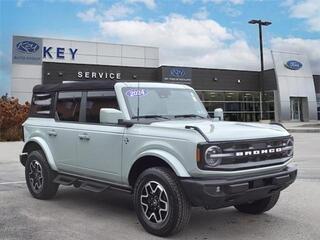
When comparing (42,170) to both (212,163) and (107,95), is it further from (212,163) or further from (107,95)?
(212,163)

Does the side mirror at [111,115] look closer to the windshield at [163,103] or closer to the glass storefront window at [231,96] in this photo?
the windshield at [163,103]

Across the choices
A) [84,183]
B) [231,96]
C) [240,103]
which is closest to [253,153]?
[84,183]

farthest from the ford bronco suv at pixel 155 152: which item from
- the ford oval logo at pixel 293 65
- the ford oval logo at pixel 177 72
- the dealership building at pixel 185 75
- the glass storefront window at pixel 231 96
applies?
the ford oval logo at pixel 293 65

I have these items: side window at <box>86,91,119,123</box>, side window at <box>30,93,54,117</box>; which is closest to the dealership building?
side window at <box>30,93,54,117</box>

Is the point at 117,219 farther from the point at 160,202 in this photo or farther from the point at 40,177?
the point at 40,177

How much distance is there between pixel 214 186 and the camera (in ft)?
17.9

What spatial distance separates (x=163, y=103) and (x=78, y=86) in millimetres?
1484

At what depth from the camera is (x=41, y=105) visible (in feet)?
28.1

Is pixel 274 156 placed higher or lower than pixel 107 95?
lower

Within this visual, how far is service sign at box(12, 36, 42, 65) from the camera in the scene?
142 feet

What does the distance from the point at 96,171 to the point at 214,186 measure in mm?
2196

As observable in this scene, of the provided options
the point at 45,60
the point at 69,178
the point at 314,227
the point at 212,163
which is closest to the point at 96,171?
the point at 69,178

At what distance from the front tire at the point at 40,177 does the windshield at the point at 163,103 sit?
219 centimetres

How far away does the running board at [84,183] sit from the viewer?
6.89 m
